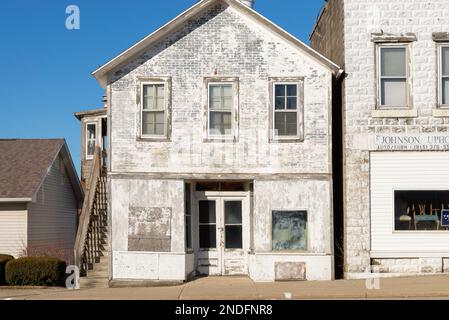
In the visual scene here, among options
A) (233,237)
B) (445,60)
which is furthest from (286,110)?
(445,60)

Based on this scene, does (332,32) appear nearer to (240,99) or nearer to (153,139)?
(240,99)

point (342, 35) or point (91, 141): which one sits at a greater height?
point (342, 35)

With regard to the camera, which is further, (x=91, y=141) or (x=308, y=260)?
(x=91, y=141)

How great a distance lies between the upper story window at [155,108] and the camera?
18375mm

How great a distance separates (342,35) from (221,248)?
6629 millimetres

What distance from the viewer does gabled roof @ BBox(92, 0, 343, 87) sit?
18.2 meters

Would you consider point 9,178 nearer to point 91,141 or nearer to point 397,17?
point 91,141

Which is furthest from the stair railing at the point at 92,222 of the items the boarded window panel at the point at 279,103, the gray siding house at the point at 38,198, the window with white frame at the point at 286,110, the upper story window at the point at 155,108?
the boarded window panel at the point at 279,103

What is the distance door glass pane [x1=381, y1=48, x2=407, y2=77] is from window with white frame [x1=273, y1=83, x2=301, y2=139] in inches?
96.5

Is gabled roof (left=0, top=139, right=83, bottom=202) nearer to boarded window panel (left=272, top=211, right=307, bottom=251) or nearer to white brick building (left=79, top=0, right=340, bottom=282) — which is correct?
white brick building (left=79, top=0, right=340, bottom=282)

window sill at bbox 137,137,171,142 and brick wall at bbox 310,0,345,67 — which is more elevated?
brick wall at bbox 310,0,345,67

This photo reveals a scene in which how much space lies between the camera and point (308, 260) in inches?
711

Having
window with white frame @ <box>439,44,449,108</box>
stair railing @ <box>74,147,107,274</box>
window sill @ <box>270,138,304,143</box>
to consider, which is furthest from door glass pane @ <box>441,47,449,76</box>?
stair railing @ <box>74,147,107,274</box>
